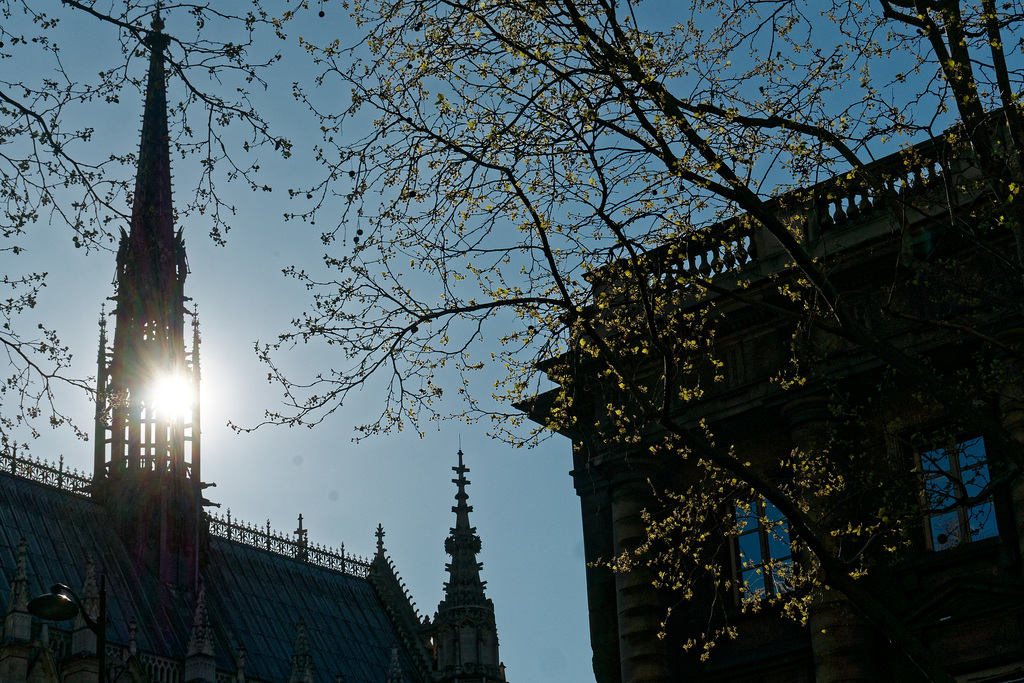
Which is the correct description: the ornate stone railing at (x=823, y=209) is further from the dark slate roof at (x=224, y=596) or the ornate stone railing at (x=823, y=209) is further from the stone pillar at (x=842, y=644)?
the dark slate roof at (x=224, y=596)

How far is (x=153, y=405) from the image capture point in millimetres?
58125

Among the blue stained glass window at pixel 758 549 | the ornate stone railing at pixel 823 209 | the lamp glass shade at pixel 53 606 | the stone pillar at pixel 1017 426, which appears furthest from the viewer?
the blue stained glass window at pixel 758 549

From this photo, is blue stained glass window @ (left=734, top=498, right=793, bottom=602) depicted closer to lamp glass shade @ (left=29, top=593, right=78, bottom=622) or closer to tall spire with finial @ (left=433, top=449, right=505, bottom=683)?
lamp glass shade @ (left=29, top=593, right=78, bottom=622)

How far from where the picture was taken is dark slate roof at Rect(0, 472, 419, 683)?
169 feet

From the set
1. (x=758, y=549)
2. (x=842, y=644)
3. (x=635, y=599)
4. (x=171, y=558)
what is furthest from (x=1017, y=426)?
(x=171, y=558)

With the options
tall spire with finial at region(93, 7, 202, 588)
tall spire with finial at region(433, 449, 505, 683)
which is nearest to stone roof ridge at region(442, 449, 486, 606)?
tall spire with finial at region(433, 449, 505, 683)

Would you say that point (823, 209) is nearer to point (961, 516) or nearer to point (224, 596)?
point (961, 516)

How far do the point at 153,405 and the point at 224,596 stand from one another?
7771 mm

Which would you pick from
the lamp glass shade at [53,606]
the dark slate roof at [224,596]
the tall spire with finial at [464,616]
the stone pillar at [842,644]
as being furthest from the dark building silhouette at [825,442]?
the tall spire with finial at [464,616]

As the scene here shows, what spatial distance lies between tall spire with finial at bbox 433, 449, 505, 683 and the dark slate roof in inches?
218

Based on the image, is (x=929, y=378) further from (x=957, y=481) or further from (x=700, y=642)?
(x=700, y=642)

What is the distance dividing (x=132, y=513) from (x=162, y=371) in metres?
5.72

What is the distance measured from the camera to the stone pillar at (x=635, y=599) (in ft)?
79.3

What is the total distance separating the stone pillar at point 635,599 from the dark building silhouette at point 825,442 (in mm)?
32
